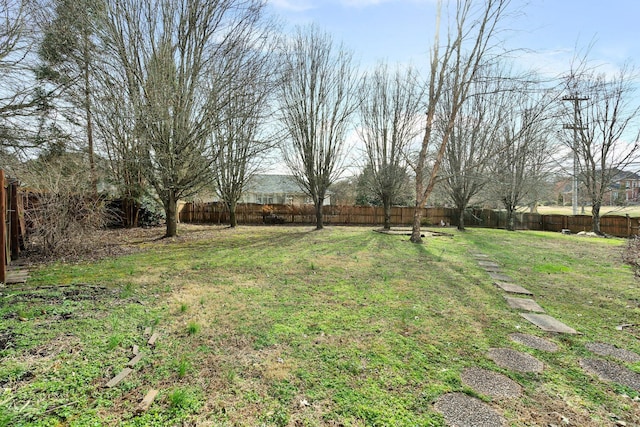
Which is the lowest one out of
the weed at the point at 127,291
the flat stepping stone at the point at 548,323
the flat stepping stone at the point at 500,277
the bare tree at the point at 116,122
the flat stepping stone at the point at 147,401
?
the flat stepping stone at the point at 548,323

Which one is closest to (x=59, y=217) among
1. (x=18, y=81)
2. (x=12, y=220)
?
(x=12, y=220)

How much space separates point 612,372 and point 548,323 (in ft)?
3.09

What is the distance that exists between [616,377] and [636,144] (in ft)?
55.3

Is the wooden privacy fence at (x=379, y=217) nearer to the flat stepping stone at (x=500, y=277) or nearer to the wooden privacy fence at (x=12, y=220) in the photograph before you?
the wooden privacy fence at (x=12, y=220)

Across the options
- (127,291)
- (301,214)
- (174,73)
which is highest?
(174,73)

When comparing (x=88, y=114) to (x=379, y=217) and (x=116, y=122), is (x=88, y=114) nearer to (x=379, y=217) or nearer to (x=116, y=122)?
(x=116, y=122)

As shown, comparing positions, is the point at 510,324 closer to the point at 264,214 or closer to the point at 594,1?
the point at 594,1

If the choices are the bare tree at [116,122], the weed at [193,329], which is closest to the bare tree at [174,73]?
the bare tree at [116,122]

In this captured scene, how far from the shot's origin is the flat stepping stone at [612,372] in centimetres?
212

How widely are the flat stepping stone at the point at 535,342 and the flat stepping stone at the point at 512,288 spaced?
5.45 feet

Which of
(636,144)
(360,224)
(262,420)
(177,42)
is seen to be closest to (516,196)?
(636,144)

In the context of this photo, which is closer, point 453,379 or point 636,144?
point 453,379

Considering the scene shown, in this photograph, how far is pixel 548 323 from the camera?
317 cm

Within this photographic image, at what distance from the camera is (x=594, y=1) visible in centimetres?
602
